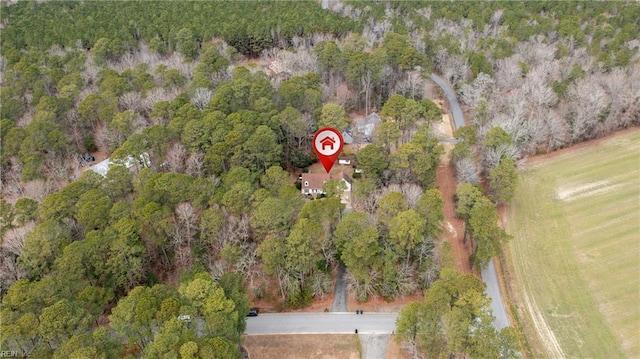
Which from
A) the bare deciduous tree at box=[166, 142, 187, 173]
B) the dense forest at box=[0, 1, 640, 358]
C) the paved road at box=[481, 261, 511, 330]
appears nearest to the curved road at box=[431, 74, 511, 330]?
the paved road at box=[481, 261, 511, 330]

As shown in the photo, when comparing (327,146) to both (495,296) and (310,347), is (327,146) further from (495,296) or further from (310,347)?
(495,296)

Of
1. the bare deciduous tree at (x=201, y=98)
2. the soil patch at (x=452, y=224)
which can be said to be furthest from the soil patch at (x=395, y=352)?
the bare deciduous tree at (x=201, y=98)

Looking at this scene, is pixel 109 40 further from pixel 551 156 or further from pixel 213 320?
pixel 551 156

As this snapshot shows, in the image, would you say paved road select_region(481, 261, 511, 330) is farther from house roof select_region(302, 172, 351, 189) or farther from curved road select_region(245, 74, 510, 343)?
house roof select_region(302, 172, 351, 189)

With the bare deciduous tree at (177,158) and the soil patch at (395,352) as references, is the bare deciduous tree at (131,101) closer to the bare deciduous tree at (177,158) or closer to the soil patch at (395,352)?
the bare deciduous tree at (177,158)

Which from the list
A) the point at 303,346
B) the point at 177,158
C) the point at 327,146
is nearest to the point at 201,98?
the point at 177,158

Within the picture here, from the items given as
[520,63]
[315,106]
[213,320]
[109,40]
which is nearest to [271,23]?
[109,40]
